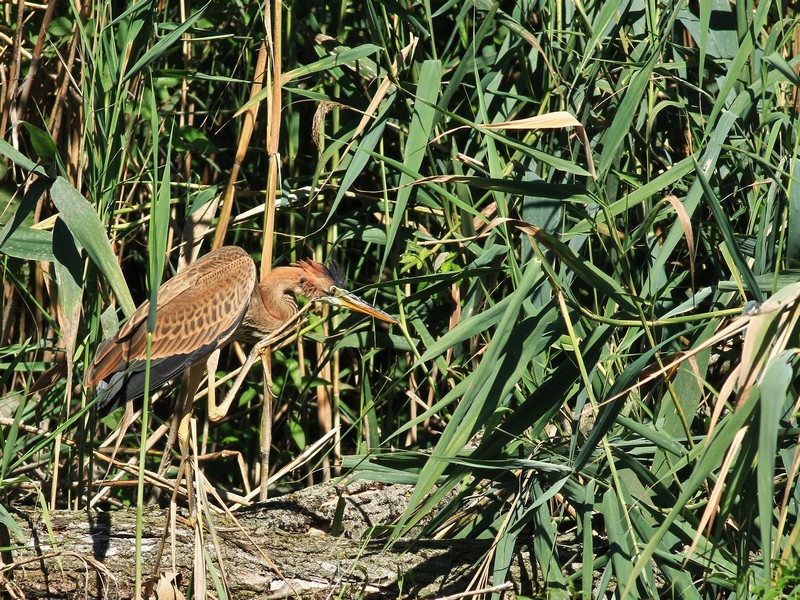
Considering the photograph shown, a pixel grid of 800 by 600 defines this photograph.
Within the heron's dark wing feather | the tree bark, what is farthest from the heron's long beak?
the tree bark

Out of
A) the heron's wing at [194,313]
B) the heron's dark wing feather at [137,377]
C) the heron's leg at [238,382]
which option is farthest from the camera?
the heron's wing at [194,313]

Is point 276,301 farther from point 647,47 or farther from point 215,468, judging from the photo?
point 647,47

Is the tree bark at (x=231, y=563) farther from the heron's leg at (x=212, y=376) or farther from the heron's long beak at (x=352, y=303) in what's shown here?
the heron's long beak at (x=352, y=303)

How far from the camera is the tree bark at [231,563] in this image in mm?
2432

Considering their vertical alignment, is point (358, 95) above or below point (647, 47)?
below

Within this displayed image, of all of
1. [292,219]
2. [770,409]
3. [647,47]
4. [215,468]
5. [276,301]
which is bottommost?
[215,468]

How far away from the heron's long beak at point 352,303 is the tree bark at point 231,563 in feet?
2.72

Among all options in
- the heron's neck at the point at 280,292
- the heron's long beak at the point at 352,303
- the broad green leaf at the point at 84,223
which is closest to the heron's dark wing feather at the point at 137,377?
the heron's neck at the point at 280,292

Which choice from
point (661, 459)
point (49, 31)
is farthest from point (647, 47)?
point (49, 31)

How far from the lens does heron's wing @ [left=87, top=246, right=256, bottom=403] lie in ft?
11.0

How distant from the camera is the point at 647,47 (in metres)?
2.64

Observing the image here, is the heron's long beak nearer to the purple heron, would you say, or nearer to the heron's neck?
the purple heron

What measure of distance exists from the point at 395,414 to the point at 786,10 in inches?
87.1

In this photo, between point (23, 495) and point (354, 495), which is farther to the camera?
point (23, 495)
